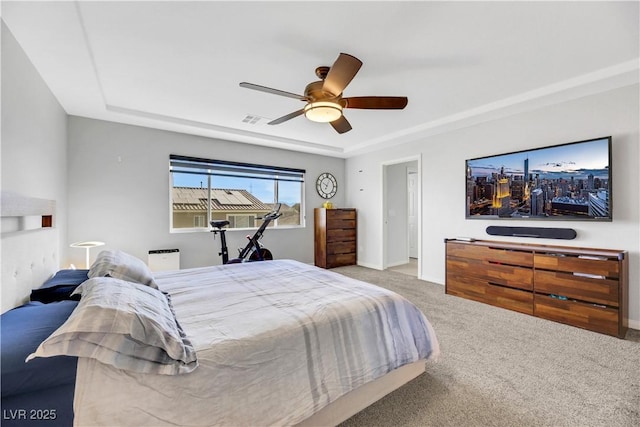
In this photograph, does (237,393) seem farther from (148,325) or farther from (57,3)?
(57,3)

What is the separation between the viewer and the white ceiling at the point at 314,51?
187cm

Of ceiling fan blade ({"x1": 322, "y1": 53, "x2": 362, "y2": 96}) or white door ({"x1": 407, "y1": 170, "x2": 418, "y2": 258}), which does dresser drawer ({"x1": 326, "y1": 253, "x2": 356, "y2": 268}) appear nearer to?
white door ({"x1": 407, "y1": 170, "x2": 418, "y2": 258})

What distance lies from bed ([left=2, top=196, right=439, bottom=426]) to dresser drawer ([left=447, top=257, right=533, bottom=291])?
6.35 ft

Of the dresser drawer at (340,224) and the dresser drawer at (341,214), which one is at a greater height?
the dresser drawer at (341,214)

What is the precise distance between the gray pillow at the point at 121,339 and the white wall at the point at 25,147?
80 cm

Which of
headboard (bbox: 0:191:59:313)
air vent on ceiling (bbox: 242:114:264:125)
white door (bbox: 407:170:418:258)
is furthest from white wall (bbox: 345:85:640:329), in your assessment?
headboard (bbox: 0:191:59:313)

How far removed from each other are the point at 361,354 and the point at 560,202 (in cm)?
312

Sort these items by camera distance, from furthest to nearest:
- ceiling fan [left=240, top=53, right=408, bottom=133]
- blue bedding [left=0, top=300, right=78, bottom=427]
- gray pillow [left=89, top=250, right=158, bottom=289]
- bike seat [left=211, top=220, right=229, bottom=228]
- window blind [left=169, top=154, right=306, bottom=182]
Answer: window blind [left=169, top=154, right=306, bottom=182]
bike seat [left=211, top=220, right=229, bottom=228]
ceiling fan [left=240, top=53, right=408, bottom=133]
gray pillow [left=89, top=250, right=158, bottom=289]
blue bedding [left=0, top=300, right=78, bottom=427]

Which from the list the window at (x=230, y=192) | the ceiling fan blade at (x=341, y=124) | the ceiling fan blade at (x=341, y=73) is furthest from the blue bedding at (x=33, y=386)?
the window at (x=230, y=192)

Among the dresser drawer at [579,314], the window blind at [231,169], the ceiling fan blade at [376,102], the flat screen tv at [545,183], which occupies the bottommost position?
the dresser drawer at [579,314]

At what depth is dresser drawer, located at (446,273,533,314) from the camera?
3.12 m

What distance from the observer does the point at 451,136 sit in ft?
14.0

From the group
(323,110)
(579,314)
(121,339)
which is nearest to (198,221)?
(323,110)

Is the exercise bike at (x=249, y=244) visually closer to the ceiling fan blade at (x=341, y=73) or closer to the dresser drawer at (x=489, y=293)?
→ the ceiling fan blade at (x=341, y=73)
